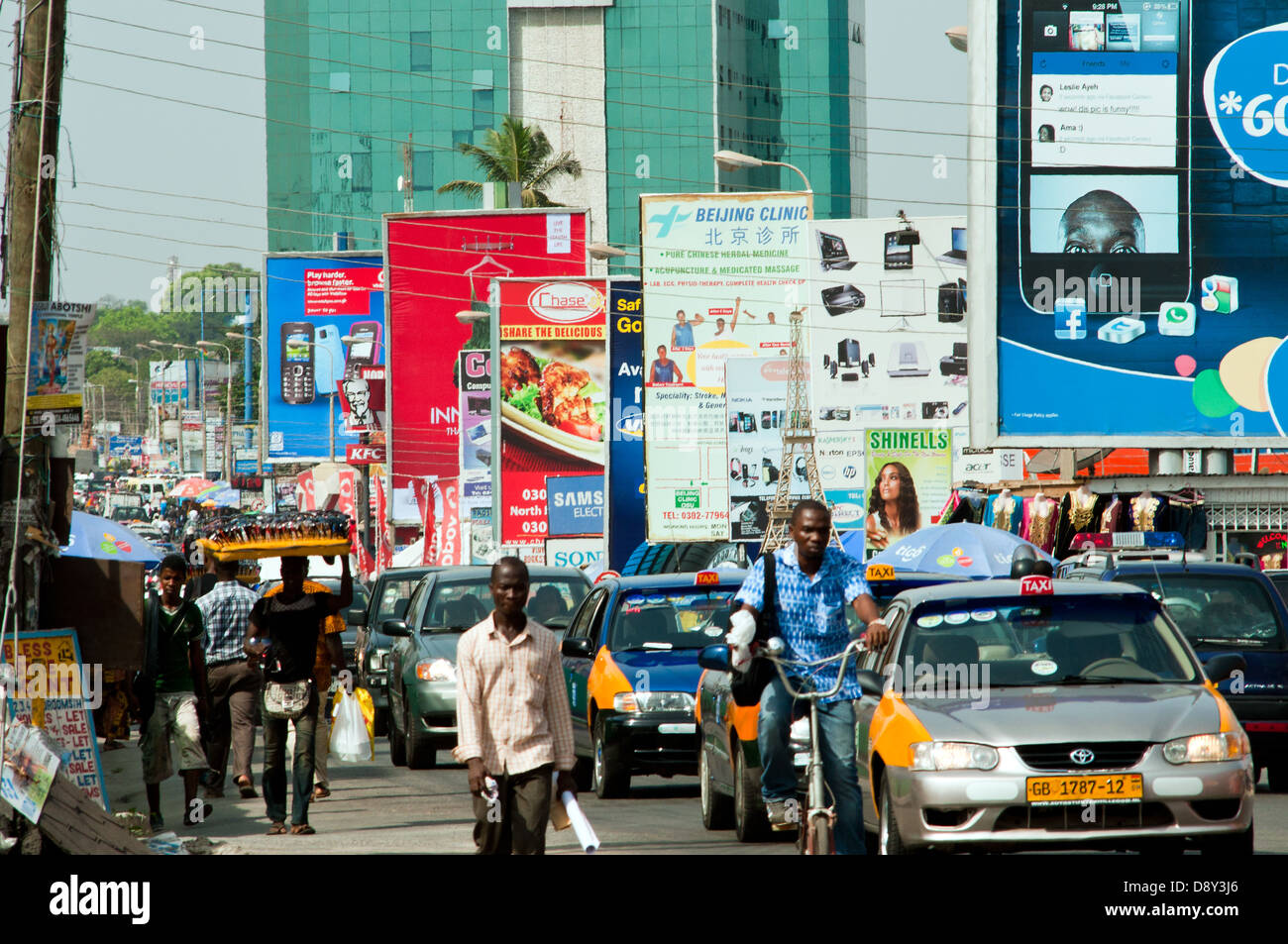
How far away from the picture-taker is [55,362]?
42.4 feet

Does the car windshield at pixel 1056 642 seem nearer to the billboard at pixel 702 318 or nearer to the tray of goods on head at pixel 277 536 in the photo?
the tray of goods on head at pixel 277 536

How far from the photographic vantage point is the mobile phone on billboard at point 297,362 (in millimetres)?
58656

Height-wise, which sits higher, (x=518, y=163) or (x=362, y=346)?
(x=518, y=163)

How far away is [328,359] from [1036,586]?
164 feet

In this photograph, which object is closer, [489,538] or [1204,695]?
[1204,695]

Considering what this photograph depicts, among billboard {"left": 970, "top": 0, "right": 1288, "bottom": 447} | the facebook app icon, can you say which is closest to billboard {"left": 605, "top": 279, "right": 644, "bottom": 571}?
billboard {"left": 970, "top": 0, "right": 1288, "bottom": 447}

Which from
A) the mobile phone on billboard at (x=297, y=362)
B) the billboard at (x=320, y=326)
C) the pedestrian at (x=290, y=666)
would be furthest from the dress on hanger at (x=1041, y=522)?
the mobile phone on billboard at (x=297, y=362)

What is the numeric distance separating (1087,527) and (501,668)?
1775 centimetres

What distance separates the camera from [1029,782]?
905 centimetres

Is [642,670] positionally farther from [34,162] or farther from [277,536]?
[34,162]

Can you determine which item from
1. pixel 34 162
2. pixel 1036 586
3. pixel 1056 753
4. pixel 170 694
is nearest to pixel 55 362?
pixel 34 162
